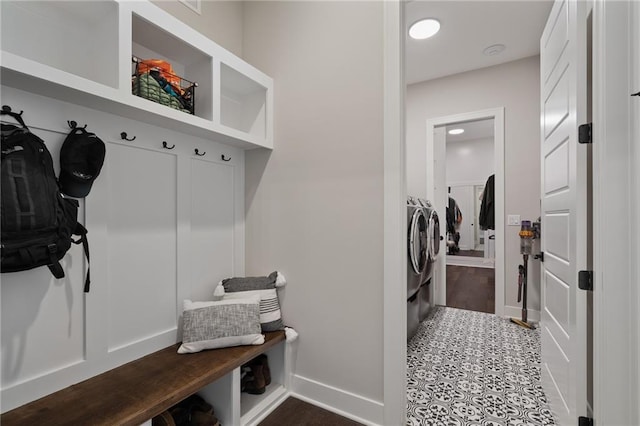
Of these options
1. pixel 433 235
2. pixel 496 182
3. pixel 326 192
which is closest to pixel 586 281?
pixel 326 192

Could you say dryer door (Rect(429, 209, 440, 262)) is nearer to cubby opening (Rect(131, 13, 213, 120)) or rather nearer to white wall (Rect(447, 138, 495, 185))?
cubby opening (Rect(131, 13, 213, 120))

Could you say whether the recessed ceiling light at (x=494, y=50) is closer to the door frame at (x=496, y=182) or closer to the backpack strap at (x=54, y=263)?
the door frame at (x=496, y=182)

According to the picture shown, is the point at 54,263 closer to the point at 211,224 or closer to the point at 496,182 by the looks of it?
the point at 211,224

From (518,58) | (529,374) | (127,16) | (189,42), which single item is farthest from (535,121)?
(127,16)

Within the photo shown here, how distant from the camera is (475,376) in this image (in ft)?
6.83

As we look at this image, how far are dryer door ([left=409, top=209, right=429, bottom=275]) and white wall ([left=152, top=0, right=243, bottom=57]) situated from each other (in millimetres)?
1832

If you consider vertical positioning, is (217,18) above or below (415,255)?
above

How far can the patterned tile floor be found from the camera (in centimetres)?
170

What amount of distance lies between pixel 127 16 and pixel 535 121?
3.69 meters

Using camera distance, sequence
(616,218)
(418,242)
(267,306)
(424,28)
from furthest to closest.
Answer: (424,28), (418,242), (267,306), (616,218)

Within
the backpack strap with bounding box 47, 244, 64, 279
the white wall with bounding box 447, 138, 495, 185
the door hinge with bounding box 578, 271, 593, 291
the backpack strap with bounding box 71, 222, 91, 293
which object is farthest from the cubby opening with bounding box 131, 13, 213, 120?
the white wall with bounding box 447, 138, 495, 185

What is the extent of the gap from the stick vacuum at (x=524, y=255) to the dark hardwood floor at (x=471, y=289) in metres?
0.42

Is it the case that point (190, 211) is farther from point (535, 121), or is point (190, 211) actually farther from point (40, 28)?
point (535, 121)

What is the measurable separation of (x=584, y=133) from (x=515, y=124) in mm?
2351
